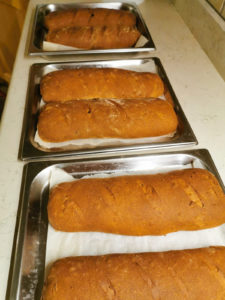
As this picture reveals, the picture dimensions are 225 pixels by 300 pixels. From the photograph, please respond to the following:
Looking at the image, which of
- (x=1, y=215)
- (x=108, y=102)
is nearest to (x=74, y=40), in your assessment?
(x=108, y=102)

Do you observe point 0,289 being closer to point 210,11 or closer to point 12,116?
point 12,116

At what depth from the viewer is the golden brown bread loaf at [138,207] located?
0.70 metres

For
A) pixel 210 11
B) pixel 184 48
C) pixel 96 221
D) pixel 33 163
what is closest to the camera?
pixel 96 221

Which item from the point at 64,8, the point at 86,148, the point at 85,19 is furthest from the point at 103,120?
A: the point at 64,8

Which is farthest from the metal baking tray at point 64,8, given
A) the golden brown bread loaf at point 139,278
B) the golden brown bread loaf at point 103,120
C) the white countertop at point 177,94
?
the golden brown bread loaf at point 139,278

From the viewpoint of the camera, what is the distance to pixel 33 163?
820mm

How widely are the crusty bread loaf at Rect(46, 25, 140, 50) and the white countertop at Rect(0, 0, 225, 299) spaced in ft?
0.52

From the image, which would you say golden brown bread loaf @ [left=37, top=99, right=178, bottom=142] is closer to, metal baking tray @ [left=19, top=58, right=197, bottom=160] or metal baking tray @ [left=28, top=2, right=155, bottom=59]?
metal baking tray @ [left=19, top=58, right=197, bottom=160]

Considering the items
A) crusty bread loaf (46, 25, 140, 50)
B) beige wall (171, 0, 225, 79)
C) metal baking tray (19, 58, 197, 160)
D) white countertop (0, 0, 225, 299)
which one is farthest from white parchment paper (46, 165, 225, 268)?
crusty bread loaf (46, 25, 140, 50)

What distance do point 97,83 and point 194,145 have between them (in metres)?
0.49

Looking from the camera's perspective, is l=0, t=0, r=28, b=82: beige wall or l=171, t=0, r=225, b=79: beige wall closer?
l=171, t=0, r=225, b=79: beige wall

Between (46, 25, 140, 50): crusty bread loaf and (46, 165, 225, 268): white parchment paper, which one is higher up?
(46, 25, 140, 50): crusty bread loaf

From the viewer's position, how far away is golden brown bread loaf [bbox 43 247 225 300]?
22.7 inches

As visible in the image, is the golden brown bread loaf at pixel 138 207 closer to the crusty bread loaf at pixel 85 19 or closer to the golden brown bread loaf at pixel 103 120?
the golden brown bread loaf at pixel 103 120
